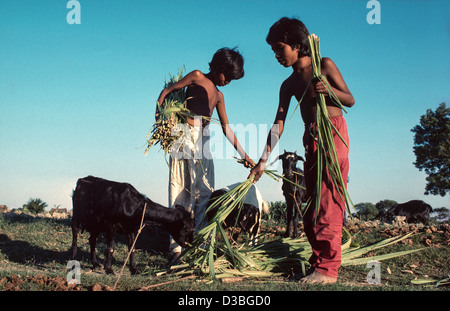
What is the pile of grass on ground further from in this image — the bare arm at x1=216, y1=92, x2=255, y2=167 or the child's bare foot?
the bare arm at x1=216, y1=92, x2=255, y2=167

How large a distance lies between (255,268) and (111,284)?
1671 mm

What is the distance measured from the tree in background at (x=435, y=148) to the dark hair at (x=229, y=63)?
1056 inches

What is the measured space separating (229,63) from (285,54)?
1665 mm

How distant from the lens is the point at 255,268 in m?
4.96

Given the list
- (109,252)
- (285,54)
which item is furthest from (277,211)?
A: (285,54)

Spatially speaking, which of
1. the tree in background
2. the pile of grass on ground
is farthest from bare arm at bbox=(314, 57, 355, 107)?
the tree in background

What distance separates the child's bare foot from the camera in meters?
4.39

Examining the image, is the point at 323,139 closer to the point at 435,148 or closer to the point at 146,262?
the point at 146,262

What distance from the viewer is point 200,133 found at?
635 centimetres

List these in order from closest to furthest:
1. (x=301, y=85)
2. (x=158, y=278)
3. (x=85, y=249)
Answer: (x=158, y=278)
(x=301, y=85)
(x=85, y=249)

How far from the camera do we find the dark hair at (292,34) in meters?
4.70

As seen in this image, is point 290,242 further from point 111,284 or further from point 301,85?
point 111,284

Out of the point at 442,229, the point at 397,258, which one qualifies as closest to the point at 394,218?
the point at 442,229
